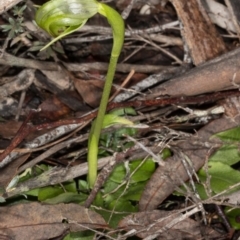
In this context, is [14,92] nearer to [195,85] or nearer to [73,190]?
[73,190]

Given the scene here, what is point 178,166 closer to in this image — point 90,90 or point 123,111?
point 123,111

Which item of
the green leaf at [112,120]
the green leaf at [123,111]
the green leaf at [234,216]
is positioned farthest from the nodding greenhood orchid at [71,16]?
the green leaf at [234,216]

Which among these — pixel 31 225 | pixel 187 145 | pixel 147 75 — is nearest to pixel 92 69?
pixel 147 75

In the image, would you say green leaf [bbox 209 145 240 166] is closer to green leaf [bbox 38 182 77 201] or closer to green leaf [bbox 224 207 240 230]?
green leaf [bbox 224 207 240 230]

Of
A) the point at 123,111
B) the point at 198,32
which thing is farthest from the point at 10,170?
the point at 198,32

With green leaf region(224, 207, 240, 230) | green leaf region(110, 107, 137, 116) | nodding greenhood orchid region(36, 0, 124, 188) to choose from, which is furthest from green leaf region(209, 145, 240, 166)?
nodding greenhood orchid region(36, 0, 124, 188)

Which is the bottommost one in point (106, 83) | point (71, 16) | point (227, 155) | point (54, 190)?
point (227, 155)
